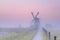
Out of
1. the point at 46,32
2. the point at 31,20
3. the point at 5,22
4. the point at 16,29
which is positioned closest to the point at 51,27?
the point at 46,32

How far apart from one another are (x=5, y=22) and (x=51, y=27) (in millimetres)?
605

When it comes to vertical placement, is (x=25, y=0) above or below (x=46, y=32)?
above

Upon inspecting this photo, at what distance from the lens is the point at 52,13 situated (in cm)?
165

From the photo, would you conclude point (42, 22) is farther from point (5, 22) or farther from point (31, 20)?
point (5, 22)

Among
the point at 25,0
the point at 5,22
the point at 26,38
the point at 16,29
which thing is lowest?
the point at 26,38

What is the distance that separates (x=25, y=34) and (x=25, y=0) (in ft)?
1.47

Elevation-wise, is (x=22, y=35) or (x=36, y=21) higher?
(x=36, y=21)

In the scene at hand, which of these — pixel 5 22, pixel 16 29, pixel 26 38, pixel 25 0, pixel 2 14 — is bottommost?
pixel 26 38

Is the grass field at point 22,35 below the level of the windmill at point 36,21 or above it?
below

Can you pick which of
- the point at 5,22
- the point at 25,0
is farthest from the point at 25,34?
the point at 25,0

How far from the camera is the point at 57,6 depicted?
1.63 meters

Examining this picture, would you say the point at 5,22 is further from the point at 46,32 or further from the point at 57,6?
the point at 57,6

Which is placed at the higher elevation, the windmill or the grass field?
the windmill

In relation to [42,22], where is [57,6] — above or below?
above
